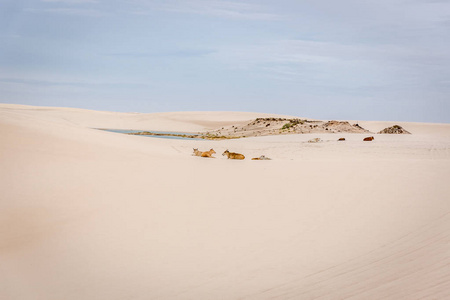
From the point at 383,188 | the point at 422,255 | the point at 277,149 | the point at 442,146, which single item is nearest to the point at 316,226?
the point at 422,255

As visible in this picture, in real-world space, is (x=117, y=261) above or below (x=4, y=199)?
below

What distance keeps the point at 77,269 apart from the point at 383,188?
5.62 meters

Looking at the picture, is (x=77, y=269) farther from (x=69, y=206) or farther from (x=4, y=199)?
(x=4, y=199)

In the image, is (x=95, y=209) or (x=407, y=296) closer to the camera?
(x=407, y=296)

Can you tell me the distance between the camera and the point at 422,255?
506 cm

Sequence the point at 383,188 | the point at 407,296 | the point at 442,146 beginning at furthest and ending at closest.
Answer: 1. the point at 442,146
2. the point at 383,188
3. the point at 407,296

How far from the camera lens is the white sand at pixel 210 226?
4672mm

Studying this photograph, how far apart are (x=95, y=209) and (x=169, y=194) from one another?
1328 millimetres

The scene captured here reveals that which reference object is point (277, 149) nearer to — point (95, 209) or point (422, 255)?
point (95, 209)

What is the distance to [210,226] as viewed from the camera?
652 centimetres

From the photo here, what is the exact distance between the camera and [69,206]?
7.05 metres

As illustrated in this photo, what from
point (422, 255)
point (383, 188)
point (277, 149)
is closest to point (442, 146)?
point (277, 149)

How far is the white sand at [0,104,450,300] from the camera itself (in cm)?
467

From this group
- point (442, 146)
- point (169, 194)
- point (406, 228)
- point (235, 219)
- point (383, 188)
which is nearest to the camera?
point (406, 228)
